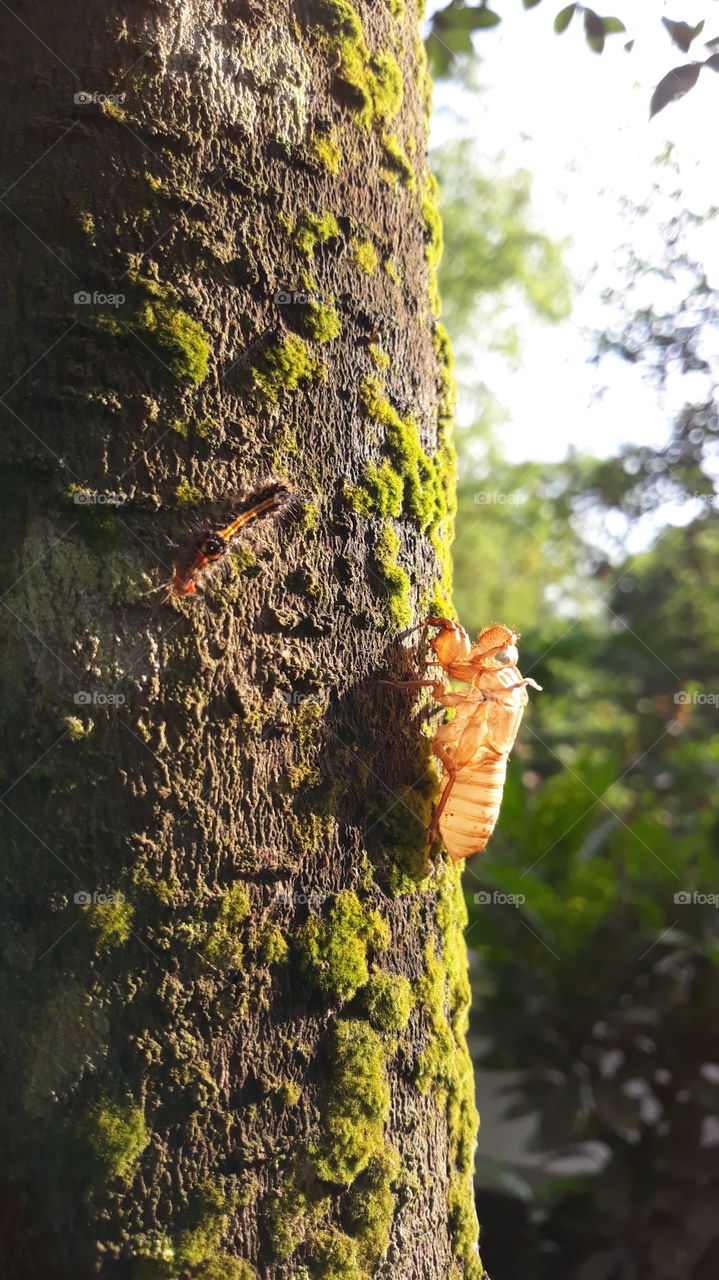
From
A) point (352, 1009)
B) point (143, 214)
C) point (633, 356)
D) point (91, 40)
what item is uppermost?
point (633, 356)

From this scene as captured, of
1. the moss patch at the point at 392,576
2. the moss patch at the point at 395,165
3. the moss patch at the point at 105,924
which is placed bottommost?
the moss patch at the point at 105,924

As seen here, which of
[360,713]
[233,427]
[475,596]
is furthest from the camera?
[475,596]

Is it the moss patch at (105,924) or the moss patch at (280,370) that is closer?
the moss patch at (105,924)

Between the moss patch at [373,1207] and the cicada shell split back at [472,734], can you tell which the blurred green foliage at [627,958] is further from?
the moss patch at [373,1207]

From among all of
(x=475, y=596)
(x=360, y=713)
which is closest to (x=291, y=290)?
(x=360, y=713)

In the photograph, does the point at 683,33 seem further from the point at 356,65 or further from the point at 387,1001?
the point at 387,1001

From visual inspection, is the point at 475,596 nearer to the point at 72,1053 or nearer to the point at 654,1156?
the point at 654,1156

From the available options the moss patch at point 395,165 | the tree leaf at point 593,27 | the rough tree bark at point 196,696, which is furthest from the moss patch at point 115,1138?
the tree leaf at point 593,27
